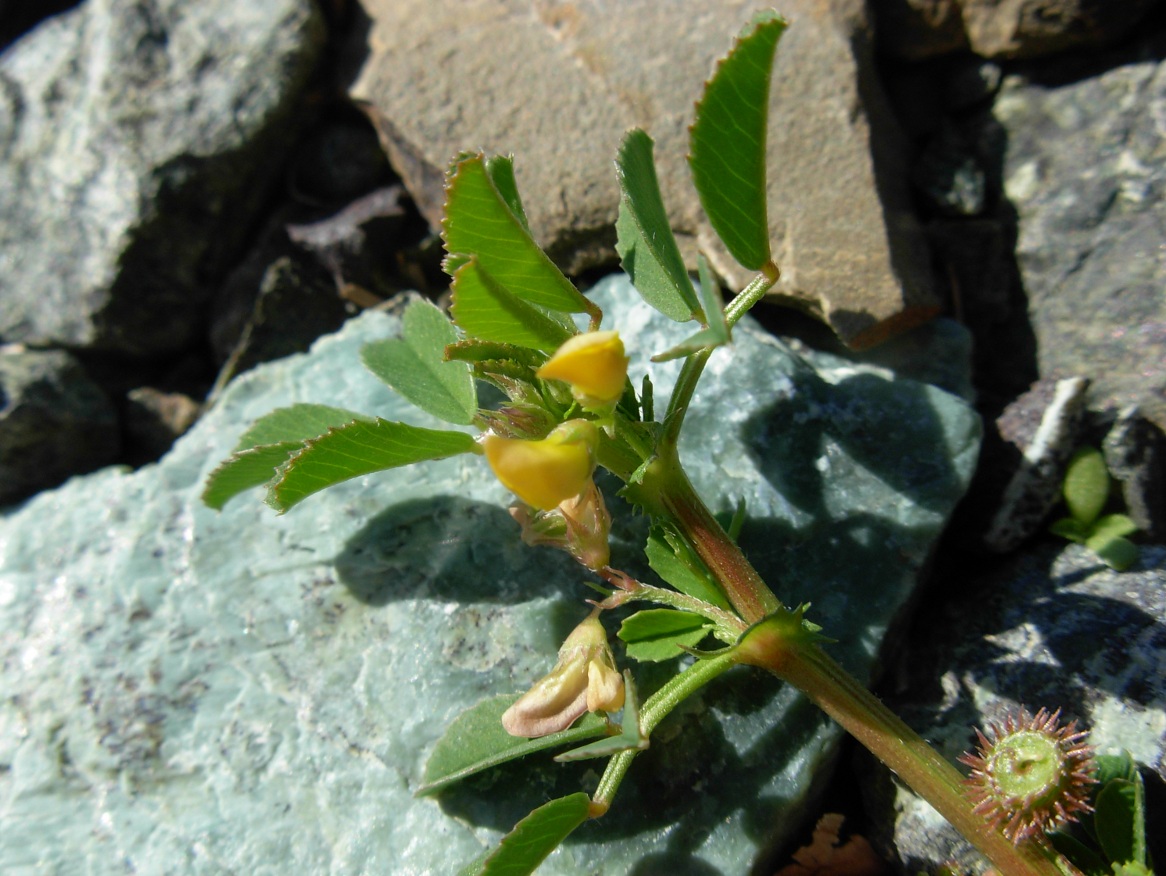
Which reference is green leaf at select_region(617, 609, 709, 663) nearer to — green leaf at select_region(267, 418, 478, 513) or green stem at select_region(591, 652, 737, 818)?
green stem at select_region(591, 652, 737, 818)

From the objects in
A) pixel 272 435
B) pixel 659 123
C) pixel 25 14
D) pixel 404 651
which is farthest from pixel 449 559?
pixel 25 14

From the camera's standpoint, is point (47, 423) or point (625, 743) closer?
point (625, 743)

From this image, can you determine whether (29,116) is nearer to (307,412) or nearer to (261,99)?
(261,99)

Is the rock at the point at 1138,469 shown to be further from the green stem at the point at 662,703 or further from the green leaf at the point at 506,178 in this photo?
the green leaf at the point at 506,178

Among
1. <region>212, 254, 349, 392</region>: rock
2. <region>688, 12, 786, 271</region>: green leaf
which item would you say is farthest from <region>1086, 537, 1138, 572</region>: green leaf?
<region>212, 254, 349, 392</region>: rock

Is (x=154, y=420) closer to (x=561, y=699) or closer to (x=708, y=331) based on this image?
(x=561, y=699)

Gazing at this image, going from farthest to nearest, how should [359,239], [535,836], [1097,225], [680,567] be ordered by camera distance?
[359,239] < [1097,225] < [680,567] < [535,836]
